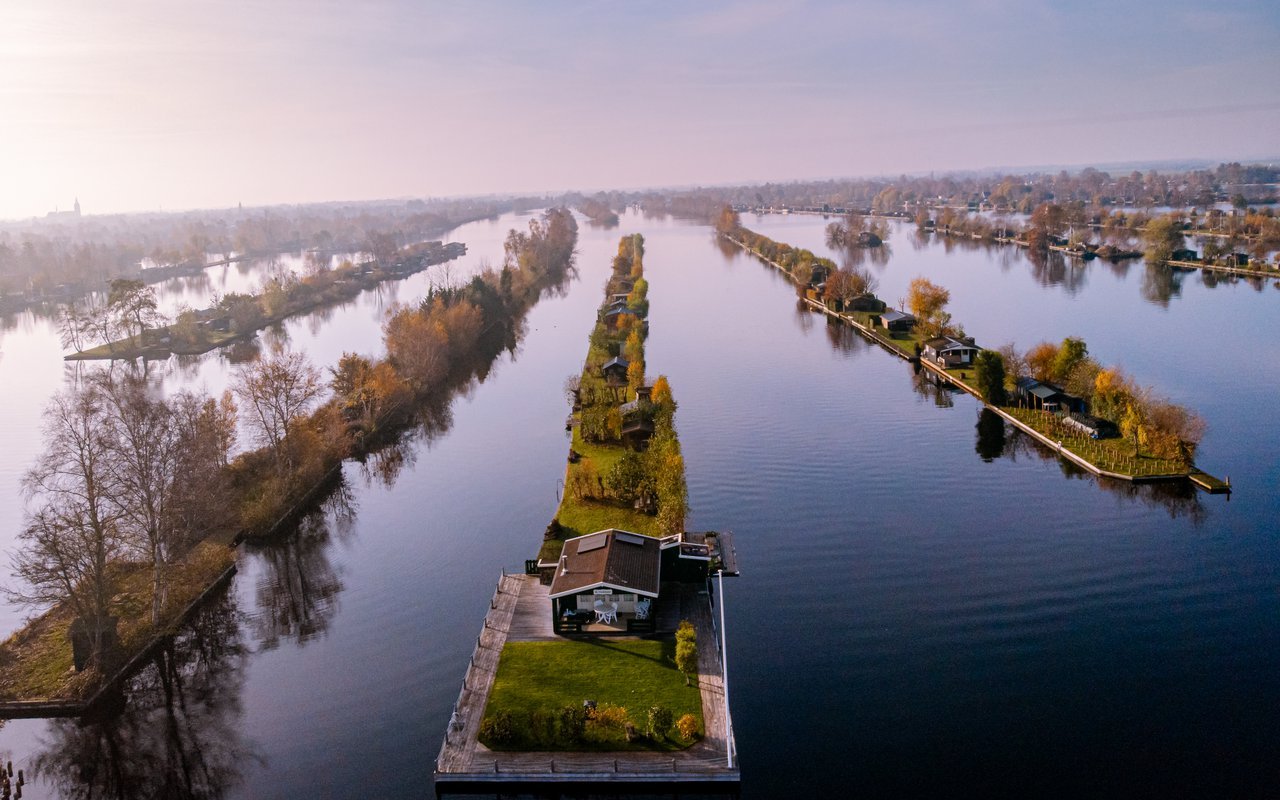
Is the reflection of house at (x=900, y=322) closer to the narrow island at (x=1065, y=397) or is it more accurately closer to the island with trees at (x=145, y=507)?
the narrow island at (x=1065, y=397)

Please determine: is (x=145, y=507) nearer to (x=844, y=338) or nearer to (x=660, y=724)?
(x=660, y=724)

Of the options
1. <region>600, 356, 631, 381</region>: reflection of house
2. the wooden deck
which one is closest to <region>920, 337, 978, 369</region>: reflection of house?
<region>600, 356, 631, 381</region>: reflection of house

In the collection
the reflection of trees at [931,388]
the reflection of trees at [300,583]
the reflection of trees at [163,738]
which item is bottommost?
the reflection of trees at [163,738]

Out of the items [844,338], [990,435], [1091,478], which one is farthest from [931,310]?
[1091,478]

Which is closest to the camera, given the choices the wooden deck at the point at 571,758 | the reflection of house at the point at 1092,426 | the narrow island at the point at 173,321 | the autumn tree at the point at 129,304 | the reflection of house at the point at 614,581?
the wooden deck at the point at 571,758

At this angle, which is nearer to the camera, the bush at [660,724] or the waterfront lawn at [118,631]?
the bush at [660,724]

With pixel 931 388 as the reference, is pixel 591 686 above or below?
below

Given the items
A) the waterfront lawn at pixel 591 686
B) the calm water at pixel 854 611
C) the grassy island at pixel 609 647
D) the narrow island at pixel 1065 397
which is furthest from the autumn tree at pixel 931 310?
the waterfront lawn at pixel 591 686

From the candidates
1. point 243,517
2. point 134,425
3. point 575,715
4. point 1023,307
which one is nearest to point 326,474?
point 243,517
